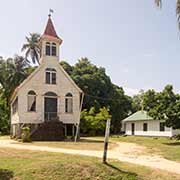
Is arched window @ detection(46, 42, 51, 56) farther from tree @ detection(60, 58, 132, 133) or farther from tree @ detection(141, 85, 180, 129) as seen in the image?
tree @ detection(60, 58, 132, 133)

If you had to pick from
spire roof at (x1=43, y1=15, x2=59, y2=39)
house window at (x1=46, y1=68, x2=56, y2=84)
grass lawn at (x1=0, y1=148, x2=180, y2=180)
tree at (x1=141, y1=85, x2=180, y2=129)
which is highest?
Result: spire roof at (x1=43, y1=15, x2=59, y2=39)

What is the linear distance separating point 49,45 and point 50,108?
659 centimetres

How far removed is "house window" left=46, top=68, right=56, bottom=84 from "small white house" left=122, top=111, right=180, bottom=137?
15433 millimetres

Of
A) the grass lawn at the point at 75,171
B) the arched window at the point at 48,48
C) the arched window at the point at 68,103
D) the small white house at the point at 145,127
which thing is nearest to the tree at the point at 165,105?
the arched window at the point at 68,103

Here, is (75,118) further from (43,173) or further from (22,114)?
(43,173)

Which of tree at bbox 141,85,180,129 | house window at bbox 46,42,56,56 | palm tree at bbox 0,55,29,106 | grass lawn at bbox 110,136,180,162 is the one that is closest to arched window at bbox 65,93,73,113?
house window at bbox 46,42,56,56

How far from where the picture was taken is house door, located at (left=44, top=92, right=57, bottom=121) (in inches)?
1281

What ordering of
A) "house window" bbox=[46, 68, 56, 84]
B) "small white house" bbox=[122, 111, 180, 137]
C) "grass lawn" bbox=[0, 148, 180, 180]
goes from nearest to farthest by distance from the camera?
"grass lawn" bbox=[0, 148, 180, 180] → "house window" bbox=[46, 68, 56, 84] → "small white house" bbox=[122, 111, 180, 137]

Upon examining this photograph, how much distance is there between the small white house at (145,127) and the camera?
40.4 metres

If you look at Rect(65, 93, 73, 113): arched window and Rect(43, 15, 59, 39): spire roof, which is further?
Rect(43, 15, 59, 39): spire roof

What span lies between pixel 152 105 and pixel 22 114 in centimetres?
1280

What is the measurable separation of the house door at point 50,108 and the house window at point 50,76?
1.66 meters

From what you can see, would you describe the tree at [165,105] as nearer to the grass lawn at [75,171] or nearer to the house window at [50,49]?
the house window at [50,49]

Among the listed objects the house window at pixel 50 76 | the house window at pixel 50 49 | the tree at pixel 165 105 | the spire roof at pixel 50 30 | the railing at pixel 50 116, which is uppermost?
the spire roof at pixel 50 30
